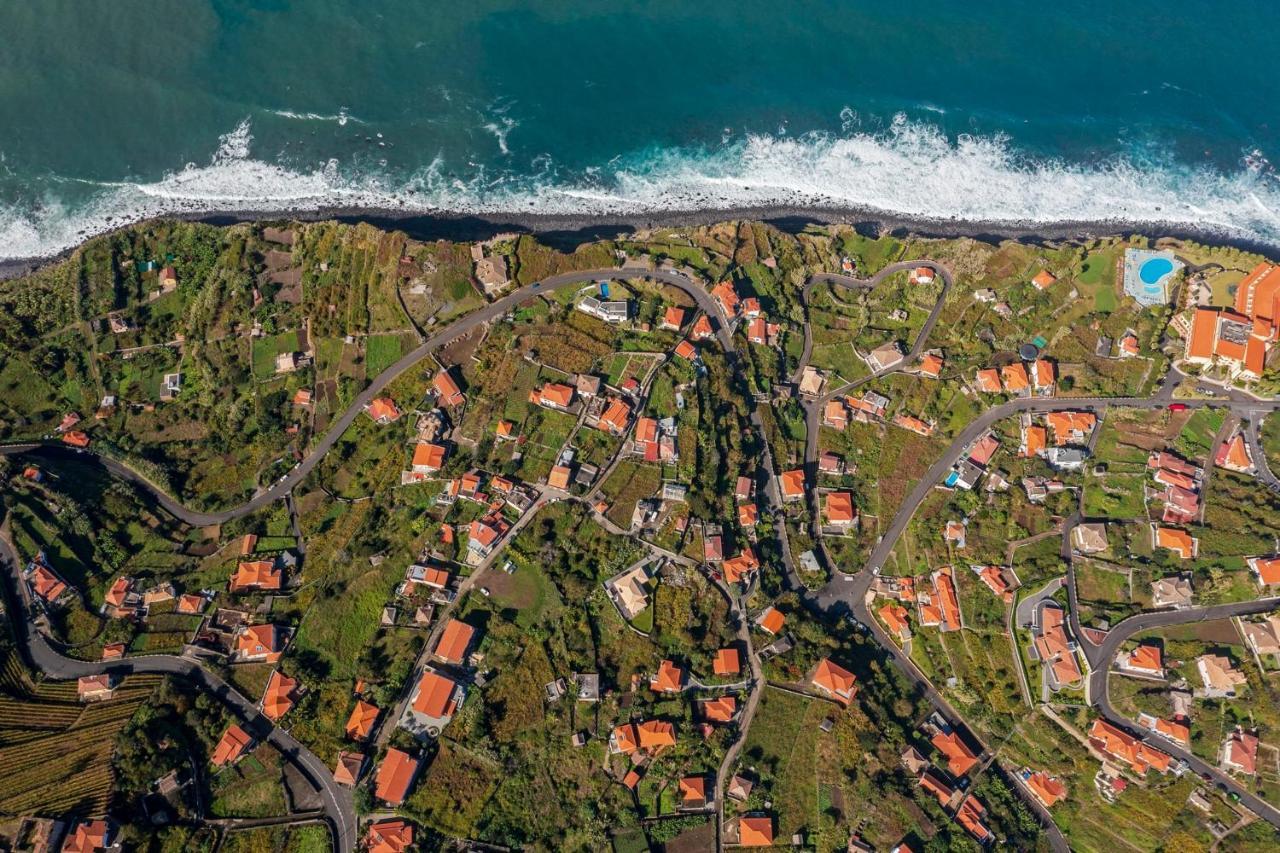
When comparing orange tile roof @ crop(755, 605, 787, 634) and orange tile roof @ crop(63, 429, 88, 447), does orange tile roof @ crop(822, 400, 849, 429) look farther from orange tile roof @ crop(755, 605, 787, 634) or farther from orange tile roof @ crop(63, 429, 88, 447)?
orange tile roof @ crop(63, 429, 88, 447)

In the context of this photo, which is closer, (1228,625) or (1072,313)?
(1228,625)

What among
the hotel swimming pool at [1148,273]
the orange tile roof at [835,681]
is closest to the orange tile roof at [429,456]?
the orange tile roof at [835,681]

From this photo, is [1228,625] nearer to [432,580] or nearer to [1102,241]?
[1102,241]

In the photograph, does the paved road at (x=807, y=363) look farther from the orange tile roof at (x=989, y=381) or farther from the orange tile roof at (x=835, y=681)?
the orange tile roof at (x=835, y=681)

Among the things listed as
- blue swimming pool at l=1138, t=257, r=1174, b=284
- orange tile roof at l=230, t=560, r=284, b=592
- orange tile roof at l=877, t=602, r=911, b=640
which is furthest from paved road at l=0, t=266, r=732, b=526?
blue swimming pool at l=1138, t=257, r=1174, b=284

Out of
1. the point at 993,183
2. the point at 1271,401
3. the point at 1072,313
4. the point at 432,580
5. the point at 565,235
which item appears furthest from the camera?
the point at 993,183

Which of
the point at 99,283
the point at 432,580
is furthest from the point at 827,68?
the point at 99,283
